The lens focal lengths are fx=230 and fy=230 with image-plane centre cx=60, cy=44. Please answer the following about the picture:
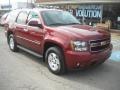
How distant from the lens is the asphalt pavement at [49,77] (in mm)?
5587

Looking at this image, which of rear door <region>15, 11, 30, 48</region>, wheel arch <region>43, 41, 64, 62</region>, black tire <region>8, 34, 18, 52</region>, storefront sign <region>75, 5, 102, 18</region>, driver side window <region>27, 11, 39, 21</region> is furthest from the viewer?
storefront sign <region>75, 5, 102, 18</region>

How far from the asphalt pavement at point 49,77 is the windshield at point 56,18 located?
4.68ft

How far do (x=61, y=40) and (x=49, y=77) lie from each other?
1077 mm

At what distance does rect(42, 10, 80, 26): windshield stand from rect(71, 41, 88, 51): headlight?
4.48 ft

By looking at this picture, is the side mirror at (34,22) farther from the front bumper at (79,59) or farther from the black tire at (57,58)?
the front bumper at (79,59)

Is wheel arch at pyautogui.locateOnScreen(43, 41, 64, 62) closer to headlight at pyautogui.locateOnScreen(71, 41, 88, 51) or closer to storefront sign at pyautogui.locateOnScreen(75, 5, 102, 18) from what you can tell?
headlight at pyautogui.locateOnScreen(71, 41, 88, 51)

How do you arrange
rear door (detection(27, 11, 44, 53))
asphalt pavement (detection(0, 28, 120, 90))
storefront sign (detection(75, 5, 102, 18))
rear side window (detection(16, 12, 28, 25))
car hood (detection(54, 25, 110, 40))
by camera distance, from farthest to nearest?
storefront sign (detection(75, 5, 102, 18))
rear side window (detection(16, 12, 28, 25))
rear door (detection(27, 11, 44, 53))
car hood (detection(54, 25, 110, 40))
asphalt pavement (detection(0, 28, 120, 90))

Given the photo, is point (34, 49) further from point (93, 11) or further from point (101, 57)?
point (93, 11)

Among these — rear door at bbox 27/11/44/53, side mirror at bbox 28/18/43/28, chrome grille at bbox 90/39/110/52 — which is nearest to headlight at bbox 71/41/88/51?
chrome grille at bbox 90/39/110/52

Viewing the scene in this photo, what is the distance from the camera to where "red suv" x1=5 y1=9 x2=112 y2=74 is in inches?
228

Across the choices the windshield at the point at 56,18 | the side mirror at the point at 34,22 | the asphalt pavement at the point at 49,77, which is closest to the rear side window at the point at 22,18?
the side mirror at the point at 34,22

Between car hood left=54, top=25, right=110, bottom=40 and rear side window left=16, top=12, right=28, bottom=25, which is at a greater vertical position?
rear side window left=16, top=12, right=28, bottom=25

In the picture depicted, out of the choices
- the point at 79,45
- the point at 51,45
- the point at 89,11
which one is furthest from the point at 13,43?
the point at 89,11

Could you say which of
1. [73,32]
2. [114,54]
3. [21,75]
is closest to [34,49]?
[21,75]
